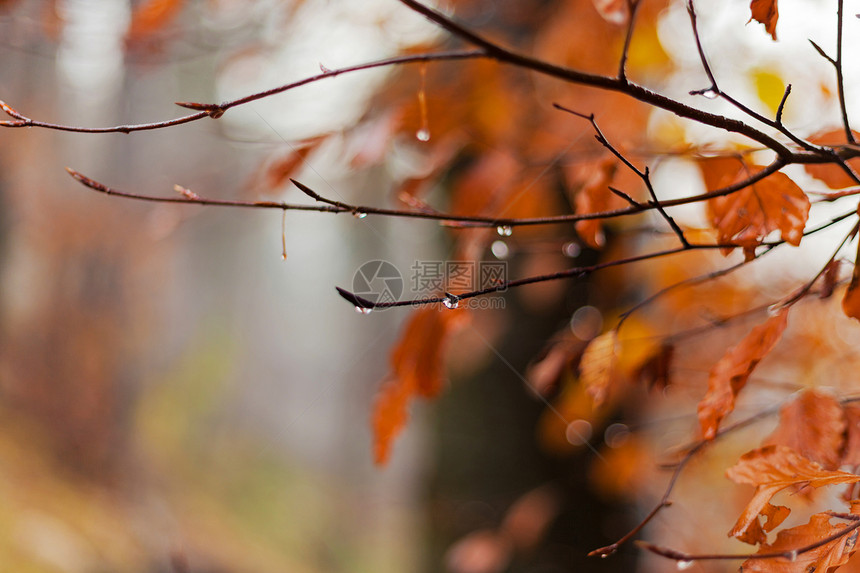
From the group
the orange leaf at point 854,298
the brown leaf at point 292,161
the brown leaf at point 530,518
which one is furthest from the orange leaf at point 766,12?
the brown leaf at point 530,518

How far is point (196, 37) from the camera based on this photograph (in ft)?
3.68

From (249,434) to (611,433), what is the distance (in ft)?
16.8

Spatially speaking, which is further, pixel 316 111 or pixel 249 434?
pixel 249 434

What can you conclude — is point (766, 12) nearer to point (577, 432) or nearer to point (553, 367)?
point (553, 367)

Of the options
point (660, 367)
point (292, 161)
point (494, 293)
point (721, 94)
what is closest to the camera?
point (721, 94)

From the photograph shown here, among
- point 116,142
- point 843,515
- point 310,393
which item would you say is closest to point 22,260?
point 116,142

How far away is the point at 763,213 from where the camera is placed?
0.36m

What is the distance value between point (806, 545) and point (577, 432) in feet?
1.96

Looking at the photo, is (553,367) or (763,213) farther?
(553,367)

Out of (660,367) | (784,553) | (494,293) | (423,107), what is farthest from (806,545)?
(494,293)

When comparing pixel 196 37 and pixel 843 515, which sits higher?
pixel 196 37

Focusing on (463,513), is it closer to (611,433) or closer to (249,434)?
(611,433)

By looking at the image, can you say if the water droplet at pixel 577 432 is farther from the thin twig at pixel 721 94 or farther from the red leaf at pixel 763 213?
the thin twig at pixel 721 94

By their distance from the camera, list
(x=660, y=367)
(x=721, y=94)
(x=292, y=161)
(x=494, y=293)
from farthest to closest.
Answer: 1. (x=494, y=293)
2. (x=292, y=161)
3. (x=660, y=367)
4. (x=721, y=94)
